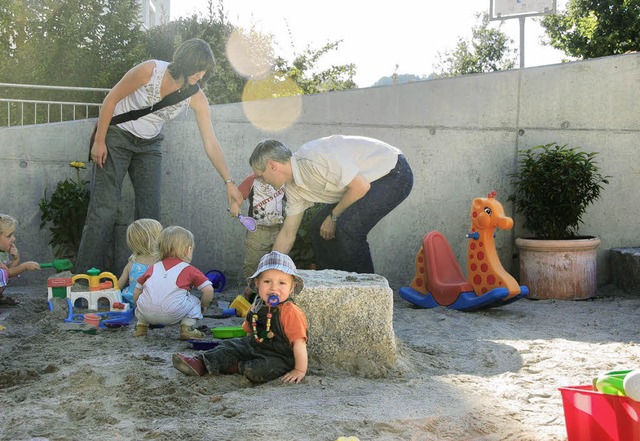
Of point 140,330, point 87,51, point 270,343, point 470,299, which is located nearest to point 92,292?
point 140,330

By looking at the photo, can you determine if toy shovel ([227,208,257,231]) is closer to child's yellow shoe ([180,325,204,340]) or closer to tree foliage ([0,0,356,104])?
child's yellow shoe ([180,325,204,340])

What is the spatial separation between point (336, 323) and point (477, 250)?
88.3 inches

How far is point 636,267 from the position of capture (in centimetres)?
615

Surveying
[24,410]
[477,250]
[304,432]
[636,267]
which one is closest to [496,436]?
[304,432]

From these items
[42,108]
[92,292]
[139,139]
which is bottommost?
[92,292]

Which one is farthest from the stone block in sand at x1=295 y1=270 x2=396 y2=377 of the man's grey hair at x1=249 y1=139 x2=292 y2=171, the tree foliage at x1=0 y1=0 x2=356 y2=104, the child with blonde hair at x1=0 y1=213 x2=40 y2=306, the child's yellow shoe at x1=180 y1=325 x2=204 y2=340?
the tree foliage at x1=0 y1=0 x2=356 y2=104

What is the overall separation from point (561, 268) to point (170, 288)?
318cm

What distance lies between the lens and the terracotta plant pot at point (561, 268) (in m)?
5.97

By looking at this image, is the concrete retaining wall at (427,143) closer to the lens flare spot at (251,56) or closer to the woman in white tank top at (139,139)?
the woman in white tank top at (139,139)

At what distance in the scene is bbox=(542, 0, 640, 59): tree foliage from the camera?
51.8 feet

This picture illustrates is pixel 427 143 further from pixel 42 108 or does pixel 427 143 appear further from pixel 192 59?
pixel 42 108

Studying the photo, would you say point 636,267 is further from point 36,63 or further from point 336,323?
point 36,63

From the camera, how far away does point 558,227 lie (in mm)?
6133

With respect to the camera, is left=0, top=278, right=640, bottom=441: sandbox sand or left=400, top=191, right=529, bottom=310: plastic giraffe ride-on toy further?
left=400, top=191, right=529, bottom=310: plastic giraffe ride-on toy
